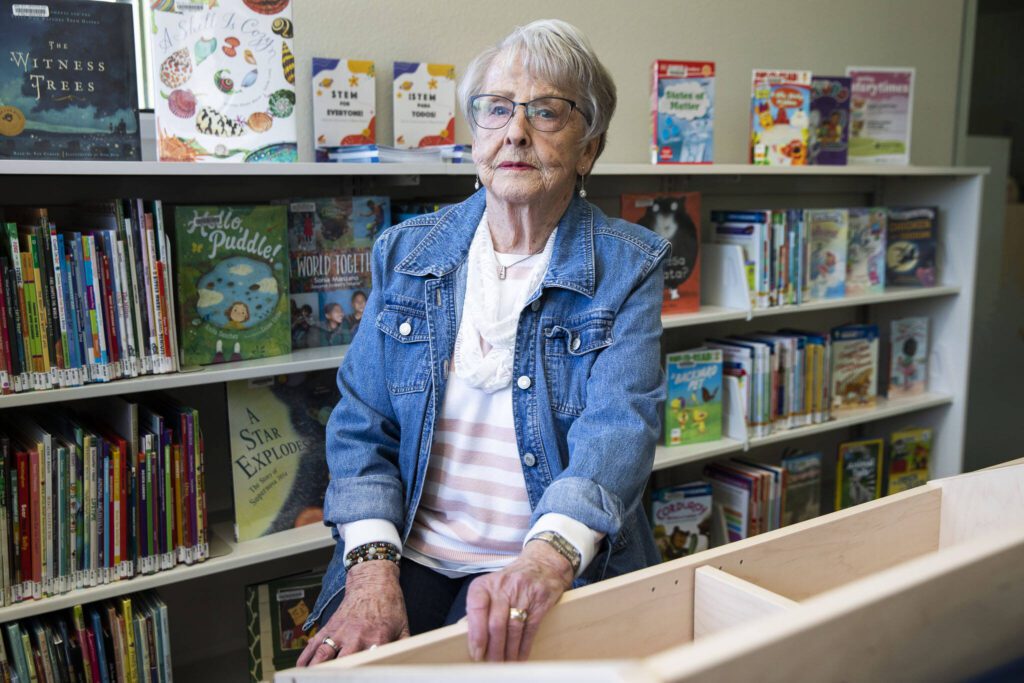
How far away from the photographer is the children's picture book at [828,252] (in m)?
2.96

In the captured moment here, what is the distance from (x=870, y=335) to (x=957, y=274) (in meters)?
0.47

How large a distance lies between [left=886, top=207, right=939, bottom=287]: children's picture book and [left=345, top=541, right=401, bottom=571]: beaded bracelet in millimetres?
2551

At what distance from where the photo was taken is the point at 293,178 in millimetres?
2291

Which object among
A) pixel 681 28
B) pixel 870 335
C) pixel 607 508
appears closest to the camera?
pixel 607 508

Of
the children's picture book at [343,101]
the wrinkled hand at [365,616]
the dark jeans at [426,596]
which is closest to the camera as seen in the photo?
the wrinkled hand at [365,616]

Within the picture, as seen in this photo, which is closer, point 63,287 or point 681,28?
point 63,287

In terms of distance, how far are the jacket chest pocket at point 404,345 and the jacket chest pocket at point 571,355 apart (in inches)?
8.0

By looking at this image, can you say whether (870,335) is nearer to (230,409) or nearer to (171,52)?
(230,409)

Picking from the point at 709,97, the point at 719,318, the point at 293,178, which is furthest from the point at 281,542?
the point at 709,97

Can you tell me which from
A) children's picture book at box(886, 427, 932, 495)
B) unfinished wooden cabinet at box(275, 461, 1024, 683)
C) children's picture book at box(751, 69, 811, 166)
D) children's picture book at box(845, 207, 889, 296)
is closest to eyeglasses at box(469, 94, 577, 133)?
unfinished wooden cabinet at box(275, 461, 1024, 683)

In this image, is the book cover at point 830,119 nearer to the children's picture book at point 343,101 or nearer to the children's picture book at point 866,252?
the children's picture book at point 866,252

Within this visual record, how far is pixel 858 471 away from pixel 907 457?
0.26m

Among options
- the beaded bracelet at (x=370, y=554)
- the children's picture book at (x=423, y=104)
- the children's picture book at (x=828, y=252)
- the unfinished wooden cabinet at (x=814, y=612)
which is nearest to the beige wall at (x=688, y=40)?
the children's picture book at (x=423, y=104)

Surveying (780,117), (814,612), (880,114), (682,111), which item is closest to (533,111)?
(814,612)
